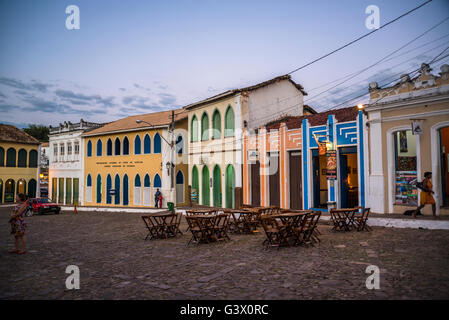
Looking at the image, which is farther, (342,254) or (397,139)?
(397,139)

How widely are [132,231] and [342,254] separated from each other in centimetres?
819

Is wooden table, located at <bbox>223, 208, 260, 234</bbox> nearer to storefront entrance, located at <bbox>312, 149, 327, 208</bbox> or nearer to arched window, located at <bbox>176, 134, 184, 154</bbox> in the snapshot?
storefront entrance, located at <bbox>312, 149, 327, 208</bbox>

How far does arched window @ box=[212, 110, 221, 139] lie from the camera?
833 inches

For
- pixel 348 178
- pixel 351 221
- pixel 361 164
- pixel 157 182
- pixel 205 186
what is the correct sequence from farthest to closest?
pixel 157 182 → pixel 205 186 → pixel 348 178 → pixel 361 164 → pixel 351 221

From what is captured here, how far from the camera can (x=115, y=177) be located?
93.9 ft

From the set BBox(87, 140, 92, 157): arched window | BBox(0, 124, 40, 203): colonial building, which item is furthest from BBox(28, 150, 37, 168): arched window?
BBox(87, 140, 92, 157): arched window

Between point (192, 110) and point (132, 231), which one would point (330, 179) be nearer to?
point (132, 231)

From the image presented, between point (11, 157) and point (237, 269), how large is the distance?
37.2m

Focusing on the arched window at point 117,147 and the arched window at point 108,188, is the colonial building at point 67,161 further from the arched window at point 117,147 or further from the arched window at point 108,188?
the arched window at point 117,147


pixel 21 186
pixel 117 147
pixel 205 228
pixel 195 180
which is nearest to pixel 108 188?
pixel 117 147

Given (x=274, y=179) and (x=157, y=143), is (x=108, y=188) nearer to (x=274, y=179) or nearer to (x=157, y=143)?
(x=157, y=143)

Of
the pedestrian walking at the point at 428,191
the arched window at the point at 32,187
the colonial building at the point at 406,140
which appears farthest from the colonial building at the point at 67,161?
the pedestrian walking at the point at 428,191

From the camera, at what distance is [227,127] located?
2042 centimetres
